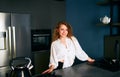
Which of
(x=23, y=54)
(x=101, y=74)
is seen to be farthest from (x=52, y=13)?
(x=101, y=74)

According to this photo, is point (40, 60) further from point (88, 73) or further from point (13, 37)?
point (88, 73)

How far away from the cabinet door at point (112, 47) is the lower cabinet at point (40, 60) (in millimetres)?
1427

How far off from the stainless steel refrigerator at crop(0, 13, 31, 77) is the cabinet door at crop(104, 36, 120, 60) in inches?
58.3

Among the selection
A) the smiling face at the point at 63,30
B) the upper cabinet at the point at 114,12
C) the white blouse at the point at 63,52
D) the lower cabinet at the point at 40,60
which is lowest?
the lower cabinet at the point at 40,60

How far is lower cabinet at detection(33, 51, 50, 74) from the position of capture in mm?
3521

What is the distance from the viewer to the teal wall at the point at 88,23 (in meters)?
3.87

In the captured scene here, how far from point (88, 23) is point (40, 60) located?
1.23m

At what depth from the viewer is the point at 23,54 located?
3363 mm

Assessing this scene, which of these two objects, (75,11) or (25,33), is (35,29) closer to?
(25,33)

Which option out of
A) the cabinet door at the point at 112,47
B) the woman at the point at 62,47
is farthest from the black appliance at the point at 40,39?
the cabinet door at the point at 112,47

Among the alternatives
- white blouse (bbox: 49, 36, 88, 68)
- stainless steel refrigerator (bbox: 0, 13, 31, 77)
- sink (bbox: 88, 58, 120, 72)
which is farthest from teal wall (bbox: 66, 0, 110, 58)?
sink (bbox: 88, 58, 120, 72)

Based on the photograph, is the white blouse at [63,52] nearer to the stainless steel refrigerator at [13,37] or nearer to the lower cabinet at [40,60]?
the stainless steel refrigerator at [13,37]

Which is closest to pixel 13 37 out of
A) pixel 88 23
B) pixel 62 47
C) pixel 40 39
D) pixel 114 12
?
pixel 40 39

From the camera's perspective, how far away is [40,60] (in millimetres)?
3604
